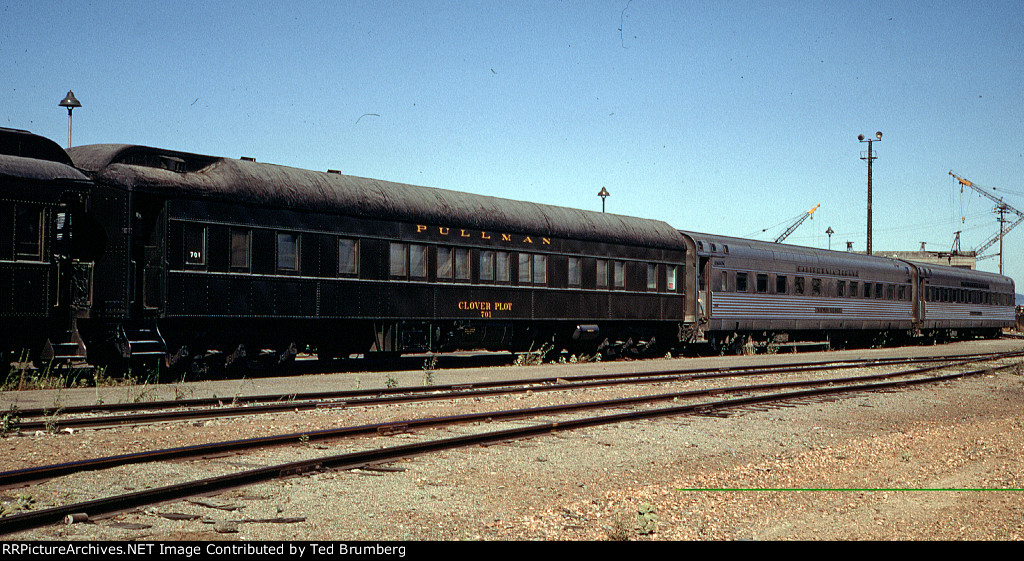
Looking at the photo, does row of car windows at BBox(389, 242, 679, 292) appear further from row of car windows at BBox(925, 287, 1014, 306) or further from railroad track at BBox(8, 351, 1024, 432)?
row of car windows at BBox(925, 287, 1014, 306)

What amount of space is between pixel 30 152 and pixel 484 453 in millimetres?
9607

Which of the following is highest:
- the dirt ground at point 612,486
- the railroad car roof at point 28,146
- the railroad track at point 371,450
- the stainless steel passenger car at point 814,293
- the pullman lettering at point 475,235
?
the railroad car roof at point 28,146

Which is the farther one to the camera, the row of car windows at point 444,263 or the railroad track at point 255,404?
the row of car windows at point 444,263

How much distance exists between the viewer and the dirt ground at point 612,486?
19.1 feet

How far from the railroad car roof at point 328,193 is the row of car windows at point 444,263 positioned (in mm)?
580

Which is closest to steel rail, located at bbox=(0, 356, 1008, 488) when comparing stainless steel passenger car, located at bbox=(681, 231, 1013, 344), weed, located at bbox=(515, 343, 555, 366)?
weed, located at bbox=(515, 343, 555, 366)

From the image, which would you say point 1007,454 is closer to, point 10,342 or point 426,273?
point 426,273

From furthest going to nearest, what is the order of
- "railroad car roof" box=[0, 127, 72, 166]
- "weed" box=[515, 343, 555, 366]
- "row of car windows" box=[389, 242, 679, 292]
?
"weed" box=[515, 343, 555, 366]
"row of car windows" box=[389, 242, 679, 292]
"railroad car roof" box=[0, 127, 72, 166]

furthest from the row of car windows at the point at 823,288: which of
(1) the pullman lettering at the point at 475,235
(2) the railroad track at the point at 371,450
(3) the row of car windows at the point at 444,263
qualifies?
(2) the railroad track at the point at 371,450

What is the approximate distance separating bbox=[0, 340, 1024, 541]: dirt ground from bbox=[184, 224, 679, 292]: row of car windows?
493 centimetres

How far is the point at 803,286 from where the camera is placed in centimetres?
2975

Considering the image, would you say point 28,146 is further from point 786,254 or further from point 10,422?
point 786,254

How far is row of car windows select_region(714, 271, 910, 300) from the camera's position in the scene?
26656 mm

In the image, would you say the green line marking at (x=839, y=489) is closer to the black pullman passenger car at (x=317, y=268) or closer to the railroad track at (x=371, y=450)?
the railroad track at (x=371, y=450)
